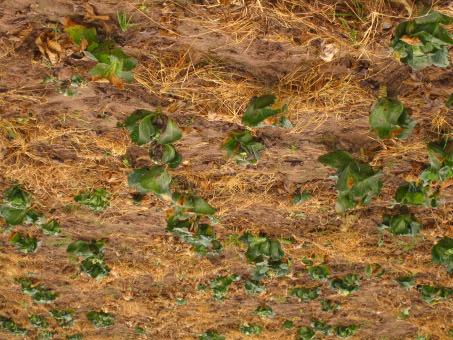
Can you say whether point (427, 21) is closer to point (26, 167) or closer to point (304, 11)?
point (304, 11)

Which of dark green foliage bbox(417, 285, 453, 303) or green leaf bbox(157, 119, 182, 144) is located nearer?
green leaf bbox(157, 119, 182, 144)

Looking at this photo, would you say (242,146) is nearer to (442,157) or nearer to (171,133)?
(171,133)

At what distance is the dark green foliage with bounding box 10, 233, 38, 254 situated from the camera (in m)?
2.84

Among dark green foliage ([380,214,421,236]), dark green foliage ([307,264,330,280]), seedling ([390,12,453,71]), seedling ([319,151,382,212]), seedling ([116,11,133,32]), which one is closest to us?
seedling ([390,12,453,71])

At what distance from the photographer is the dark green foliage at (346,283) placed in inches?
120

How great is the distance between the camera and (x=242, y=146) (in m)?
2.20

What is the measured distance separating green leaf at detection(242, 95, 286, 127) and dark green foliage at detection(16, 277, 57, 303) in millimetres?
2080

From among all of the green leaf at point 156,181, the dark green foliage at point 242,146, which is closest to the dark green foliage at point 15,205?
the green leaf at point 156,181

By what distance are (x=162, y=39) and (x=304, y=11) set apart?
1.73ft

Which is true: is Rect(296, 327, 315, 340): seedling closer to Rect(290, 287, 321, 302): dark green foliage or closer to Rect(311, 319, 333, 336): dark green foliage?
Rect(311, 319, 333, 336): dark green foliage

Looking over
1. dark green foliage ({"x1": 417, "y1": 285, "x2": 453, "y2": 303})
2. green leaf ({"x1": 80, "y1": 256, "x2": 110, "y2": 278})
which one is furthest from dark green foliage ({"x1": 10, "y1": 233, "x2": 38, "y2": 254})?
dark green foliage ({"x1": 417, "y1": 285, "x2": 453, "y2": 303})

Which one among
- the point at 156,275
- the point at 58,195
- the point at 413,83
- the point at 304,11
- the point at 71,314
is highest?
the point at 304,11

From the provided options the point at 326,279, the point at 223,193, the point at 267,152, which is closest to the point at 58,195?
the point at 223,193

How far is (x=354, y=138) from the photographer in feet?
7.20
